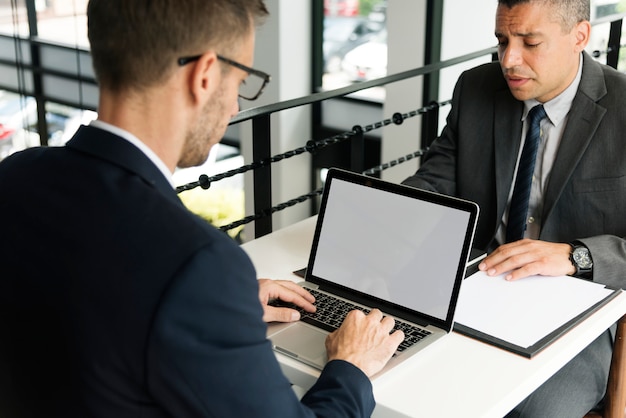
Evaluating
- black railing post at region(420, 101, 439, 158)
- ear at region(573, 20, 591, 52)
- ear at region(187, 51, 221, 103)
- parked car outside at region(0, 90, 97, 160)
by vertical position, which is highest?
ear at region(187, 51, 221, 103)

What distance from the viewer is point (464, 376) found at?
1.67 meters

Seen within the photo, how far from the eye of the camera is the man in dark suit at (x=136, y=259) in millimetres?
1176

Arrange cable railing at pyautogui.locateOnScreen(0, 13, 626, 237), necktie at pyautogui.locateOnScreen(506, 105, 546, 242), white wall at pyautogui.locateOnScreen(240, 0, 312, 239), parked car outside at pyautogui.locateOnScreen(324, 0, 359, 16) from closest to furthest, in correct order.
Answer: necktie at pyautogui.locateOnScreen(506, 105, 546, 242)
cable railing at pyautogui.locateOnScreen(0, 13, 626, 237)
white wall at pyautogui.locateOnScreen(240, 0, 312, 239)
parked car outside at pyautogui.locateOnScreen(324, 0, 359, 16)

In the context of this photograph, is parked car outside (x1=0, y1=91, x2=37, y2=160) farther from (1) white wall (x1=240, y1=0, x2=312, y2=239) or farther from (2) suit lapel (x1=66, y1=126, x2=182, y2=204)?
(2) suit lapel (x1=66, y1=126, x2=182, y2=204)

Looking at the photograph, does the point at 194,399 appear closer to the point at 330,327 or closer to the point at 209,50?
the point at 209,50

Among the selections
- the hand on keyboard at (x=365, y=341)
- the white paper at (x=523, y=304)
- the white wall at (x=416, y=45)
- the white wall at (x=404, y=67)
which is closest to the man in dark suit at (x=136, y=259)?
the hand on keyboard at (x=365, y=341)

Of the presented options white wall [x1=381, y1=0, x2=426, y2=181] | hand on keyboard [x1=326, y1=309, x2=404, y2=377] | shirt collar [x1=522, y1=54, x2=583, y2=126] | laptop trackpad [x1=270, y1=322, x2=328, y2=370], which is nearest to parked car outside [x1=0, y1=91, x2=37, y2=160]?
white wall [x1=381, y1=0, x2=426, y2=181]

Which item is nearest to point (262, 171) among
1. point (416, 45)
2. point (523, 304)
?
point (523, 304)

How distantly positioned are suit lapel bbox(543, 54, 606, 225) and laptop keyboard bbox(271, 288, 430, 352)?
727mm

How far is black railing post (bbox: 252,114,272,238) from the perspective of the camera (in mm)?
2688

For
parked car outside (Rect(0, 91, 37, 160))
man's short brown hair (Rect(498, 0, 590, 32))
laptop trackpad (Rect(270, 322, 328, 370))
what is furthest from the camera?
parked car outside (Rect(0, 91, 37, 160))

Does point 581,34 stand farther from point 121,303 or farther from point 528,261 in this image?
point 121,303

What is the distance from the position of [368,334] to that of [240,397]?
1.64 ft

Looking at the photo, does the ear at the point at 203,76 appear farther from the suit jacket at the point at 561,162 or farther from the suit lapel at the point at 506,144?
the suit lapel at the point at 506,144
